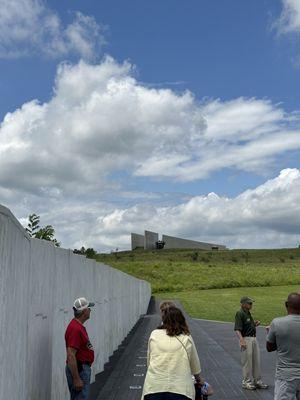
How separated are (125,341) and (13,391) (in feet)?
51.8

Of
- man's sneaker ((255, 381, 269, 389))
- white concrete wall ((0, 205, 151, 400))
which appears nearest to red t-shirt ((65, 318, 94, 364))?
white concrete wall ((0, 205, 151, 400))

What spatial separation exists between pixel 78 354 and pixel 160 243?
130m

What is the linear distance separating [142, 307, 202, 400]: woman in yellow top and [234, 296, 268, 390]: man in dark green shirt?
629cm

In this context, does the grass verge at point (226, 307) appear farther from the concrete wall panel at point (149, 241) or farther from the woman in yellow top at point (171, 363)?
the concrete wall panel at point (149, 241)

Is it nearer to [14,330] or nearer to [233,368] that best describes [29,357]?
[14,330]

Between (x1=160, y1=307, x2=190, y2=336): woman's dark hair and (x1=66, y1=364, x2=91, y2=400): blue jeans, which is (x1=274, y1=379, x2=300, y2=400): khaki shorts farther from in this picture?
(x1=66, y1=364, x2=91, y2=400): blue jeans

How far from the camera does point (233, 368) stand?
46.9 feet

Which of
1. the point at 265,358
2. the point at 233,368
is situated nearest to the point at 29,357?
the point at 233,368

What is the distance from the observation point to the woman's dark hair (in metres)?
5.05

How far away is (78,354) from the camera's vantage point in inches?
261

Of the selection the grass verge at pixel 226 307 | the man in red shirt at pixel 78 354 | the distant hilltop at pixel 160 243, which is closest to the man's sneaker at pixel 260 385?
the man in red shirt at pixel 78 354

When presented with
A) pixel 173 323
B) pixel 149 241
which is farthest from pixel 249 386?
pixel 149 241

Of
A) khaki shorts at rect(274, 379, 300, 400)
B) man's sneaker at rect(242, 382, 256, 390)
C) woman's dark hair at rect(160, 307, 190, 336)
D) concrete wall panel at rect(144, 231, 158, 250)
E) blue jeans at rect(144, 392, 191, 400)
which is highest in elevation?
concrete wall panel at rect(144, 231, 158, 250)

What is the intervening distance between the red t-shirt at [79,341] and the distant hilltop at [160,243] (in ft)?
418
